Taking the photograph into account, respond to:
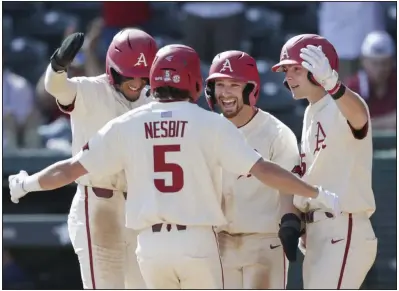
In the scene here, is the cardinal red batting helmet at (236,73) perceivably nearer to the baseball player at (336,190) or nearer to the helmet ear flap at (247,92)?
the helmet ear flap at (247,92)

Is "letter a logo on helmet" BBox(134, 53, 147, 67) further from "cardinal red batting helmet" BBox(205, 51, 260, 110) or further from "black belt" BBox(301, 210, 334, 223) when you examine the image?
"black belt" BBox(301, 210, 334, 223)

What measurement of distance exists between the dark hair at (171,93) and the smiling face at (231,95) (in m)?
0.59

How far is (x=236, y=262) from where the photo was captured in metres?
6.02

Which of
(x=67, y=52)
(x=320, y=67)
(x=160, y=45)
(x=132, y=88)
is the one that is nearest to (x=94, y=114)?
(x=132, y=88)

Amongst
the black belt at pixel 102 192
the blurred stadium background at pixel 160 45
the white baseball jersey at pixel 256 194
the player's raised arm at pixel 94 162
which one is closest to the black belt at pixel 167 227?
the player's raised arm at pixel 94 162

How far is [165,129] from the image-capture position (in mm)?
5250

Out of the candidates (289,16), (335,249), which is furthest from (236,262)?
(289,16)

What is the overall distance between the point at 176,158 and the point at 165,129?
138 millimetres

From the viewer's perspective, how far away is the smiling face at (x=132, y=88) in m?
6.05

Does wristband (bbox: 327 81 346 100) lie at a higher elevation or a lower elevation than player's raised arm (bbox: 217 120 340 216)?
higher

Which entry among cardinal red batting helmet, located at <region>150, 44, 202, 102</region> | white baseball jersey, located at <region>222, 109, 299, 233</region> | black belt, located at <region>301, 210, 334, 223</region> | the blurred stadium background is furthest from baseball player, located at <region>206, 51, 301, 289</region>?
the blurred stadium background

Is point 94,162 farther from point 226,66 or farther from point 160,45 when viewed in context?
point 160,45

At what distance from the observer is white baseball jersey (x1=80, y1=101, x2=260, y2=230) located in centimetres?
523

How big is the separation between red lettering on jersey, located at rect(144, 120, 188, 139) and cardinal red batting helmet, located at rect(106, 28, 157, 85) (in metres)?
0.75
